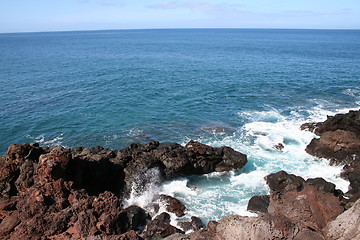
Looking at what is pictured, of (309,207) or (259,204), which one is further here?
(259,204)

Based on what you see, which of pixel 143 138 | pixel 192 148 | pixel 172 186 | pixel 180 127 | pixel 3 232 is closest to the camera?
pixel 3 232

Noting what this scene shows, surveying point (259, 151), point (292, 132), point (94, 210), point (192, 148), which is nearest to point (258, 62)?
point (292, 132)

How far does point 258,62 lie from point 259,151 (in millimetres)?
67817

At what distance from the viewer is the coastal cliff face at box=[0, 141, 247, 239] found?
18.4m

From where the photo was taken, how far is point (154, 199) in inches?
1089

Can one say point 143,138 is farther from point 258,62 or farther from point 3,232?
point 258,62

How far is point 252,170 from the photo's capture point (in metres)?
32.8

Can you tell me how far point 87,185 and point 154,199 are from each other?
6.72 metres

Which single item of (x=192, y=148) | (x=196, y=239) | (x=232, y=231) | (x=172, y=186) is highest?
(x=232, y=231)

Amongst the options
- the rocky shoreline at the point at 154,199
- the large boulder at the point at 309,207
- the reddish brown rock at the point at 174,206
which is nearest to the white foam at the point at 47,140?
the rocky shoreline at the point at 154,199

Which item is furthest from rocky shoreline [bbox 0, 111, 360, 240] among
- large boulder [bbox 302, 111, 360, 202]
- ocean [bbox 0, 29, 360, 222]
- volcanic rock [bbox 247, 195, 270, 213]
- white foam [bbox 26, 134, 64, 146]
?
white foam [bbox 26, 134, 64, 146]

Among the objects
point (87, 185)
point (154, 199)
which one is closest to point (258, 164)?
point (154, 199)

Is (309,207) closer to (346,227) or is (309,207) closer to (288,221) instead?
(346,227)

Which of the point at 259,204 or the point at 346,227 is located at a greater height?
the point at 346,227
